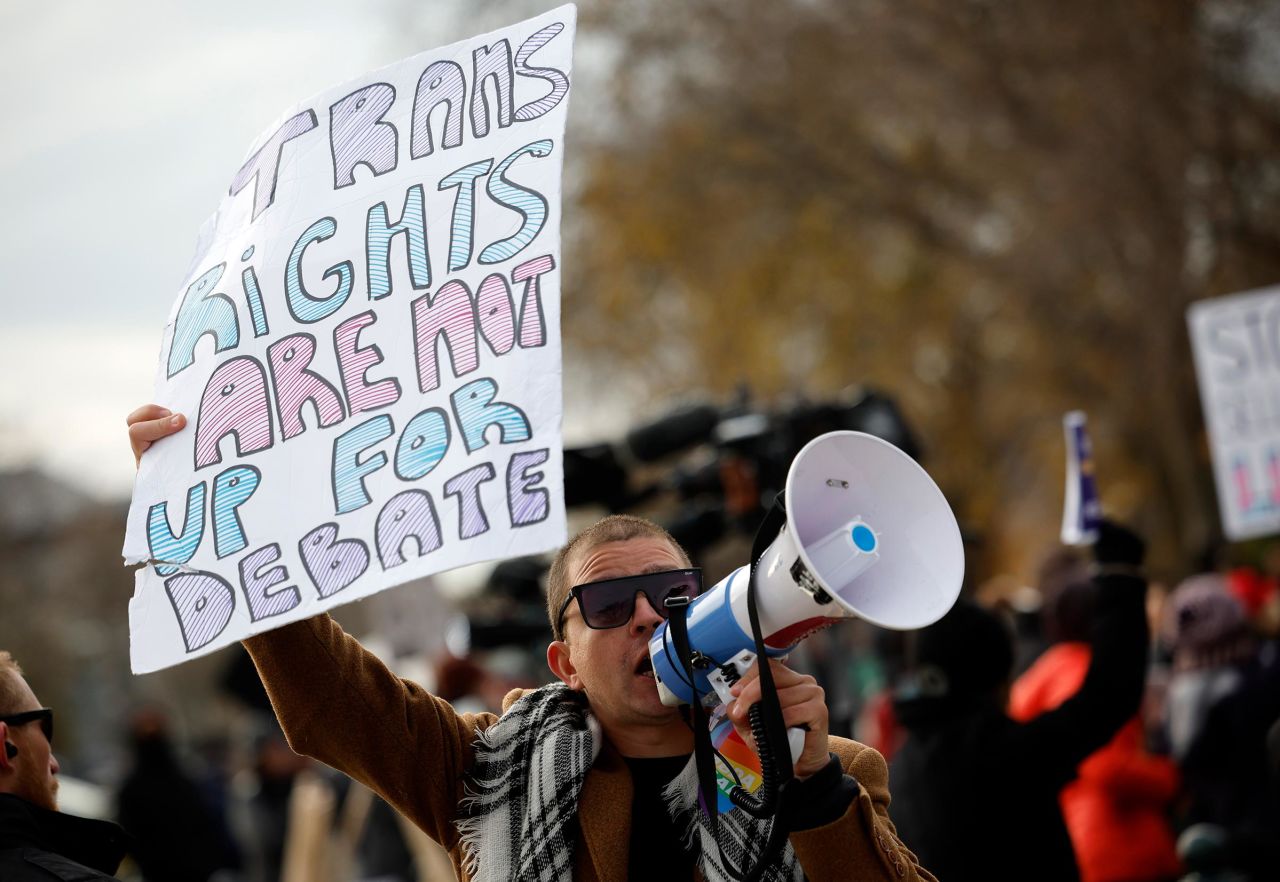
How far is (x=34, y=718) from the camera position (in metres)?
2.71

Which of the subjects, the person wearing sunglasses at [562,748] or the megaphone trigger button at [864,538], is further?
the person wearing sunglasses at [562,748]

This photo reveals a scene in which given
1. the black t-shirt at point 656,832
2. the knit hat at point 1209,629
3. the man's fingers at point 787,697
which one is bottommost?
the black t-shirt at point 656,832

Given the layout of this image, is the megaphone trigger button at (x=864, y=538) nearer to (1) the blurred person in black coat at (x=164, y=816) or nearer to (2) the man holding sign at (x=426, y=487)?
(2) the man holding sign at (x=426, y=487)

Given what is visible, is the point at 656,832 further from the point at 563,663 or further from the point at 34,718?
the point at 34,718

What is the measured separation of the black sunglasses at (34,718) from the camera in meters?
2.67

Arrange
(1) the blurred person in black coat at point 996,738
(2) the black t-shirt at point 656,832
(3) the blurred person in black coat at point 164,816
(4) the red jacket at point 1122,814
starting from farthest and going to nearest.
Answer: (3) the blurred person in black coat at point 164,816
(4) the red jacket at point 1122,814
(1) the blurred person in black coat at point 996,738
(2) the black t-shirt at point 656,832

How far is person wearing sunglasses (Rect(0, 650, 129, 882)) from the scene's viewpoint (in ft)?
8.13

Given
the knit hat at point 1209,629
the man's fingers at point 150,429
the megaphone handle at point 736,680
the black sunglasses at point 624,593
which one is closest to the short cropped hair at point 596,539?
the black sunglasses at point 624,593

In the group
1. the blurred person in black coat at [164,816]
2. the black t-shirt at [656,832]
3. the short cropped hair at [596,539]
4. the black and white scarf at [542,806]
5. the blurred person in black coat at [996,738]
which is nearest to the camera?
the black and white scarf at [542,806]

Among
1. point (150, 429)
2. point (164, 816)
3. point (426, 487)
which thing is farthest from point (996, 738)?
point (164, 816)

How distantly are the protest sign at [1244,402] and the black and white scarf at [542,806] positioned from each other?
14.9 ft

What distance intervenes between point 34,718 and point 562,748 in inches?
37.0

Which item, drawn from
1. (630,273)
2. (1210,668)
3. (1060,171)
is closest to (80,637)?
(630,273)

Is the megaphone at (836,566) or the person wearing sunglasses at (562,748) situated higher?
the megaphone at (836,566)
